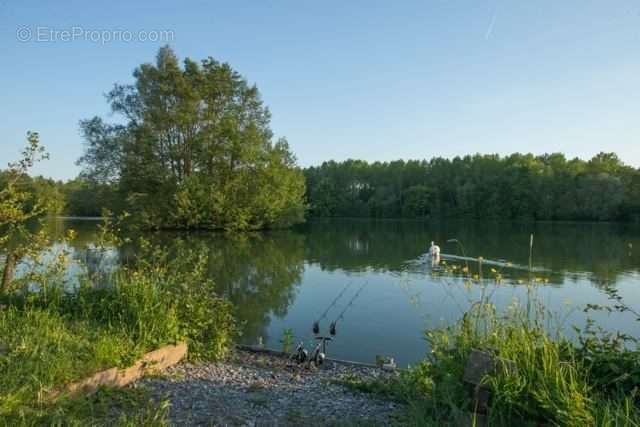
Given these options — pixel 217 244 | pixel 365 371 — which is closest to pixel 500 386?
pixel 365 371

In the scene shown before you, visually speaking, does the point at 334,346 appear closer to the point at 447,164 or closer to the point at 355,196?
the point at 355,196

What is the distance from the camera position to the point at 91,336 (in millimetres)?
4281

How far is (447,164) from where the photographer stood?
82.2m

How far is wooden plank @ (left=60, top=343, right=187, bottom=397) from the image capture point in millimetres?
3617

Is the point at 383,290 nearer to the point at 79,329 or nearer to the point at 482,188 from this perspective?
the point at 79,329

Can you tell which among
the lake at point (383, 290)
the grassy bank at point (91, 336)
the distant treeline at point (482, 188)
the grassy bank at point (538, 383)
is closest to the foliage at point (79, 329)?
the grassy bank at point (91, 336)

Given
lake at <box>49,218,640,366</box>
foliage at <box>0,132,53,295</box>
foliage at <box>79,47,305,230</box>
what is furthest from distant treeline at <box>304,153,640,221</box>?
foliage at <box>0,132,53,295</box>

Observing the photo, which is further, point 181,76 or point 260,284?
point 181,76

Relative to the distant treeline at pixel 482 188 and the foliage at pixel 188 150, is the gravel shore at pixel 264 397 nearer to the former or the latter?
the foliage at pixel 188 150

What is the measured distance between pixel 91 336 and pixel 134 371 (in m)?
0.59

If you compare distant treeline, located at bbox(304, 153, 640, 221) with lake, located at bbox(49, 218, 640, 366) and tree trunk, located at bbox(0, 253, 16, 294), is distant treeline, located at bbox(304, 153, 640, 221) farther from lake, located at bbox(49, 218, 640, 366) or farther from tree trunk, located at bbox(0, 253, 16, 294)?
tree trunk, located at bbox(0, 253, 16, 294)

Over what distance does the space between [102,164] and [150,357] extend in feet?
98.7

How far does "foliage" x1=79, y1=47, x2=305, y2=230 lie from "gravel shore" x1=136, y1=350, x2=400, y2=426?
27.5 metres

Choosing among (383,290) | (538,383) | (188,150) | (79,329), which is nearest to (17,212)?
(79,329)
